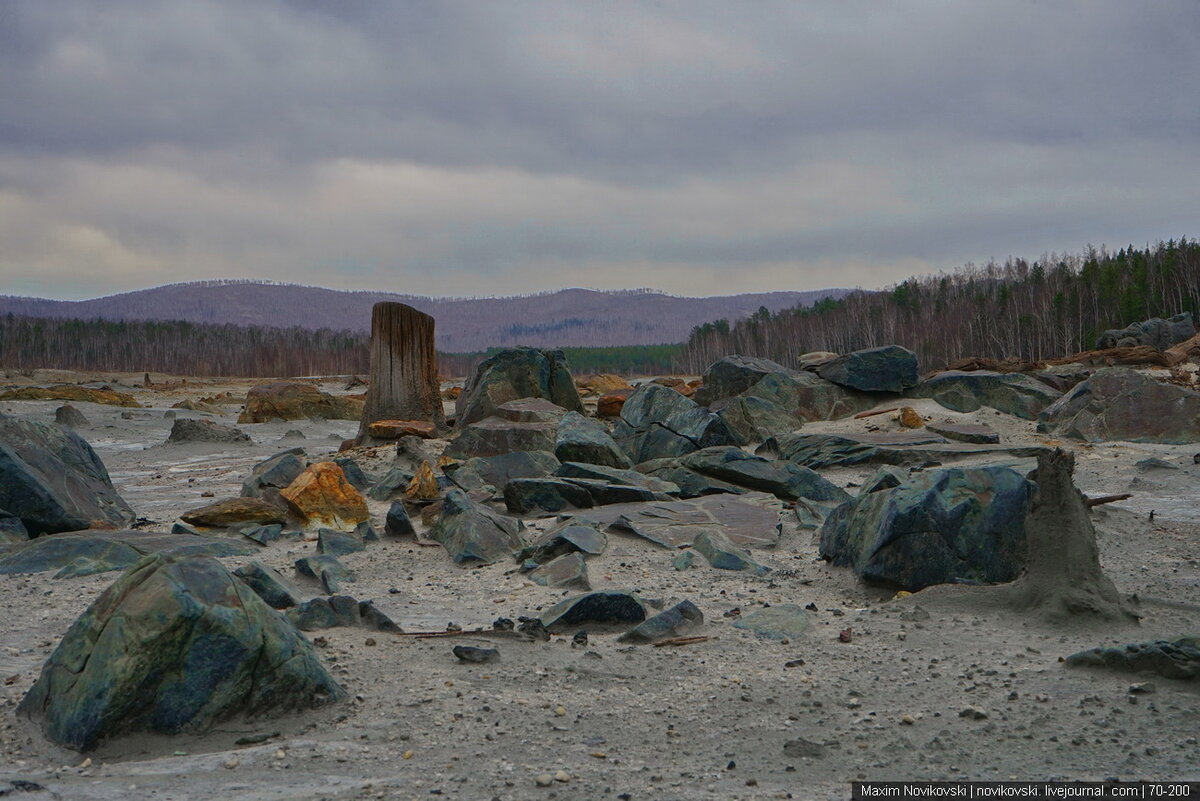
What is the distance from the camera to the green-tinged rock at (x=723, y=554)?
20.3 ft

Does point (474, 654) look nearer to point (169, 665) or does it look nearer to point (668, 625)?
point (668, 625)

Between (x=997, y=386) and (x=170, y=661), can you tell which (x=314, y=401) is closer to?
(x=997, y=386)

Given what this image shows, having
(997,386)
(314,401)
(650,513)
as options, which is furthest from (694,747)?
(314,401)

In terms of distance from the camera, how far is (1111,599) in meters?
4.77

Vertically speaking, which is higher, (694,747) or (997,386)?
(997,386)

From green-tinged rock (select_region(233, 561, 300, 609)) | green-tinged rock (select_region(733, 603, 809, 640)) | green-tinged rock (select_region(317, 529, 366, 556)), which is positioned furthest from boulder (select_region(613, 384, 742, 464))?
green-tinged rock (select_region(233, 561, 300, 609))

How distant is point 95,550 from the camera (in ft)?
19.9

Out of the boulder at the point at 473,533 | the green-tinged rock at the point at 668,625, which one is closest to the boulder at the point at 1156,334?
the boulder at the point at 473,533

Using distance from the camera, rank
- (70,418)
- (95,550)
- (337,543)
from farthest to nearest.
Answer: (70,418)
(337,543)
(95,550)

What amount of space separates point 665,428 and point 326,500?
4.66 m

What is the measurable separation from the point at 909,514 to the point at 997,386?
1096 cm

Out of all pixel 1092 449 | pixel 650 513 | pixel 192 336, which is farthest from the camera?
pixel 192 336

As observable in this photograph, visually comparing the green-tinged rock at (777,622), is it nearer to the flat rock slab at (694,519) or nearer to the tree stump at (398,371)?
the flat rock slab at (694,519)

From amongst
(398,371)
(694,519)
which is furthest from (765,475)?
(398,371)
